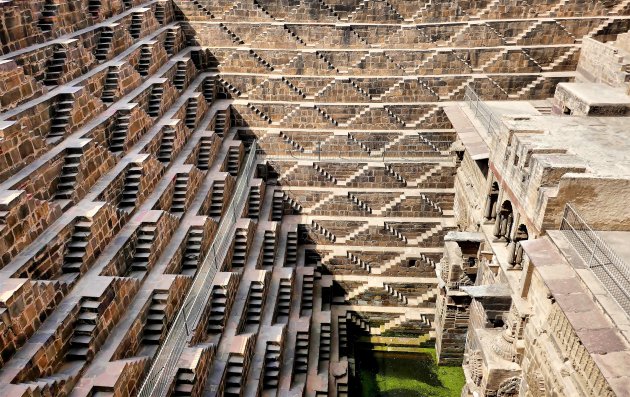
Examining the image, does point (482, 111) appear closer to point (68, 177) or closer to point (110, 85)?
point (110, 85)

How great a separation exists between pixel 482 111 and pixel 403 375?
8.73 metres

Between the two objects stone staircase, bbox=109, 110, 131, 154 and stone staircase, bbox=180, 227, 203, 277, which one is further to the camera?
stone staircase, bbox=109, 110, 131, 154

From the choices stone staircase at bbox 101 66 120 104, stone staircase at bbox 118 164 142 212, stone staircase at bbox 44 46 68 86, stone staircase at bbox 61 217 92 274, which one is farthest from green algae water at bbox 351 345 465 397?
stone staircase at bbox 44 46 68 86

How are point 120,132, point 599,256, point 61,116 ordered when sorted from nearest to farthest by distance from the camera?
point 599,256 < point 61,116 < point 120,132

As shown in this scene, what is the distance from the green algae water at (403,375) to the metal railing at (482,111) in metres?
7.42

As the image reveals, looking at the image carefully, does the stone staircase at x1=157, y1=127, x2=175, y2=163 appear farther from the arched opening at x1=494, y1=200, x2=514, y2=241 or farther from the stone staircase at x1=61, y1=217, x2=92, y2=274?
the arched opening at x1=494, y1=200, x2=514, y2=241

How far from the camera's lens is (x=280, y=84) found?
1761 centimetres

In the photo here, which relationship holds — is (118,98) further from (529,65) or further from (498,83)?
(529,65)

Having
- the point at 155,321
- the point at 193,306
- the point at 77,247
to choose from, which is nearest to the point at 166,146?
the point at 77,247

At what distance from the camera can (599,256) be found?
8477 mm

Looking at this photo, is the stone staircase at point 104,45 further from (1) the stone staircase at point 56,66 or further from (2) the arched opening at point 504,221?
(2) the arched opening at point 504,221

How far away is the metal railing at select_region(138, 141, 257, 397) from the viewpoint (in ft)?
29.0

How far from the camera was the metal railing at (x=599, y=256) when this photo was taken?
7.76m

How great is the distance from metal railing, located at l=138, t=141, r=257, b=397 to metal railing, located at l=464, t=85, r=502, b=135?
7698mm
